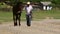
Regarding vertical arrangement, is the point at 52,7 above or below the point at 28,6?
below

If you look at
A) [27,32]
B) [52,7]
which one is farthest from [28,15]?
[52,7]

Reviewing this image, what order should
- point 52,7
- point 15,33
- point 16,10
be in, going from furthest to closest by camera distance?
point 52,7
point 16,10
point 15,33

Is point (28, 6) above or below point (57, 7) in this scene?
above

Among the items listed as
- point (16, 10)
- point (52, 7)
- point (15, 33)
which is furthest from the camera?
point (52, 7)

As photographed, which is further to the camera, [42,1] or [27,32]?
[42,1]

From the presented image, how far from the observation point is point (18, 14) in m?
22.3

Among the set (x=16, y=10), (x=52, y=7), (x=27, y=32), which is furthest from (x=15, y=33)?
(x=52, y=7)

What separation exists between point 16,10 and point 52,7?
43.8m

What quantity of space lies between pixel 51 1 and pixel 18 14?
1832 inches

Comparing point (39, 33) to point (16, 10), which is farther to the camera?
point (16, 10)

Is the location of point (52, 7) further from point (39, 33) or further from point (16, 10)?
point (39, 33)

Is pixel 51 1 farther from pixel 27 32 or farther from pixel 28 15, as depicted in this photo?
pixel 27 32

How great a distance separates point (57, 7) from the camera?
65.6 meters

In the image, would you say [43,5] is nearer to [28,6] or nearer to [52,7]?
[52,7]
